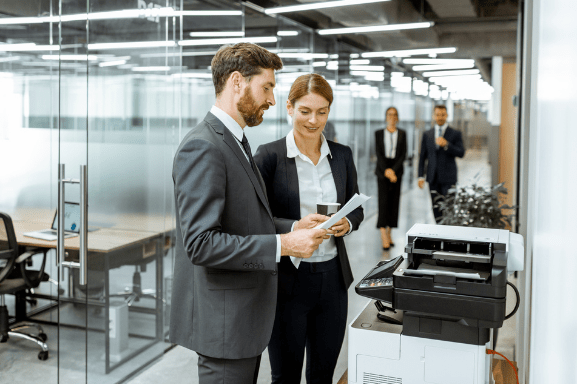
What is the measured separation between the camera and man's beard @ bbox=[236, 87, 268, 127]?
1690 mm

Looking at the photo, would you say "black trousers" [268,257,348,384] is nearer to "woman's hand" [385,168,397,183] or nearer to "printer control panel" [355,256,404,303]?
"printer control panel" [355,256,404,303]

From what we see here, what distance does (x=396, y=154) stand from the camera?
7.11 metres

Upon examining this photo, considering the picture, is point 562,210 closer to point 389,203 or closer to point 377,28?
point 389,203

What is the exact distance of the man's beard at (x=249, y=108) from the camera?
1.69m

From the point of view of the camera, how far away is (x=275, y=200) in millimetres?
2180

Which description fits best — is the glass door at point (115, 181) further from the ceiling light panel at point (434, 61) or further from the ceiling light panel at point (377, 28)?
the ceiling light panel at point (434, 61)

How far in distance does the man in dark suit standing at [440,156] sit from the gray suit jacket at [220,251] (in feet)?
17.2

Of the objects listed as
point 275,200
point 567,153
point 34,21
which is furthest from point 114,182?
point 567,153

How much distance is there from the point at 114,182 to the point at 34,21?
106 centimetres

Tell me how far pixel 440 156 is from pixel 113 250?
4.65 m

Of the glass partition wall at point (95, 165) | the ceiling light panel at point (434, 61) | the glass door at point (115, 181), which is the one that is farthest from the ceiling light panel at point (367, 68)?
the glass door at point (115, 181)

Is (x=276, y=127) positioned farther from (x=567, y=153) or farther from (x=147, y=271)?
(x=567, y=153)

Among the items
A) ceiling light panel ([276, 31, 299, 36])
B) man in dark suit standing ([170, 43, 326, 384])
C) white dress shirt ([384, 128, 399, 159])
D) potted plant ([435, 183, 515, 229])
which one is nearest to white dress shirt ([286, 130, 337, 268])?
man in dark suit standing ([170, 43, 326, 384])

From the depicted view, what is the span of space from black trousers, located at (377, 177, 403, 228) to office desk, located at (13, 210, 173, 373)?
12.3 ft
